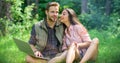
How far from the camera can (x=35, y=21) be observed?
13562 mm

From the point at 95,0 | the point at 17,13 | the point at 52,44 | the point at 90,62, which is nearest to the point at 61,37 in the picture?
the point at 52,44

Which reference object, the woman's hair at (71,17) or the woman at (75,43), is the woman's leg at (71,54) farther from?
the woman's hair at (71,17)

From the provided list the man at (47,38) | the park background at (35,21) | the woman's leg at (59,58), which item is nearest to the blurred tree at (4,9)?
the park background at (35,21)

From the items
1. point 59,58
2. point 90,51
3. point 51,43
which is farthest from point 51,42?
point 90,51

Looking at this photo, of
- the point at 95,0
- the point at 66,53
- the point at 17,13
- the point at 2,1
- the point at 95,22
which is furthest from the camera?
the point at 95,0

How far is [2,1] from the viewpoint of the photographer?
1051cm

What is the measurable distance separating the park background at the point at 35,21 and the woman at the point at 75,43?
0.71 meters

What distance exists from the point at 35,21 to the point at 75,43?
7570 millimetres

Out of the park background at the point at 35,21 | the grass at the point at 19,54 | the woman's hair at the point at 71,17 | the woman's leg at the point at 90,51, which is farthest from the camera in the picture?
the park background at the point at 35,21

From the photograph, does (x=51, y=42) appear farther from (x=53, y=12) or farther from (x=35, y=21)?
(x=35, y=21)

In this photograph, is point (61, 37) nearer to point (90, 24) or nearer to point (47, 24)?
point (47, 24)

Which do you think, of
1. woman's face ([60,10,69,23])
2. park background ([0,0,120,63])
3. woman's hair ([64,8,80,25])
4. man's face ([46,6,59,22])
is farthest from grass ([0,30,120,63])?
man's face ([46,6,59,22])

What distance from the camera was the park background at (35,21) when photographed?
24.1ft

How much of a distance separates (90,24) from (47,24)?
942cm
